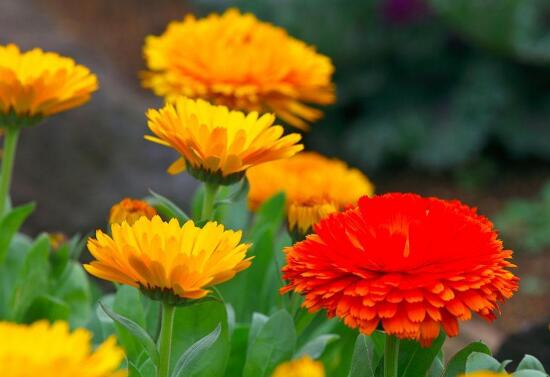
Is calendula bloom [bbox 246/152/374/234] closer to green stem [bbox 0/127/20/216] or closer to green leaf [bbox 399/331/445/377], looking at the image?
green stem [bbox 0/127/20/216]

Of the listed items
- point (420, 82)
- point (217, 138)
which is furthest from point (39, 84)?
point (420, 82)

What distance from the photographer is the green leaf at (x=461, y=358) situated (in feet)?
3.63

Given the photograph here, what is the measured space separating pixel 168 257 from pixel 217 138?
24 cm

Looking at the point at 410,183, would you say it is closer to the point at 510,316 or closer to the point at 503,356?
the point at 510,316

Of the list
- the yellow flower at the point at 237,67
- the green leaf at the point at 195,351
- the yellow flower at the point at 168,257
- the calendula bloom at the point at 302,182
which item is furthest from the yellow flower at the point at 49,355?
the calendula bloom at the point at 302,182

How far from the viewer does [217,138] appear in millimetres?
1127

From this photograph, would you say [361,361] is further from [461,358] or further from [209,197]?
[209,197]

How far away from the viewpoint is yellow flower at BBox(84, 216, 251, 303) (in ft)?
2.99

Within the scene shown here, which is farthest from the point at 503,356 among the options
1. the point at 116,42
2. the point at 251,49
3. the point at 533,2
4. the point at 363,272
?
the point at 116,42

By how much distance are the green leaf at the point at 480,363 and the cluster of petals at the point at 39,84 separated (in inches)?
24.0

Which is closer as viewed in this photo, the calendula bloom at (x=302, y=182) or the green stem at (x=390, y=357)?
the green stem at (x=390, y=357)

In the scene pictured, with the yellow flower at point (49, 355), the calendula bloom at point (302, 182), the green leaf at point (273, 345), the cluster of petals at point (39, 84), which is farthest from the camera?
the calendula bloom at point (302, 182)

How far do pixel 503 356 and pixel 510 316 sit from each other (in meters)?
2.26

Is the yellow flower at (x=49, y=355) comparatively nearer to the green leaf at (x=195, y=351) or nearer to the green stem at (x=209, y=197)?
the green leaf at (x=195, y=351)
